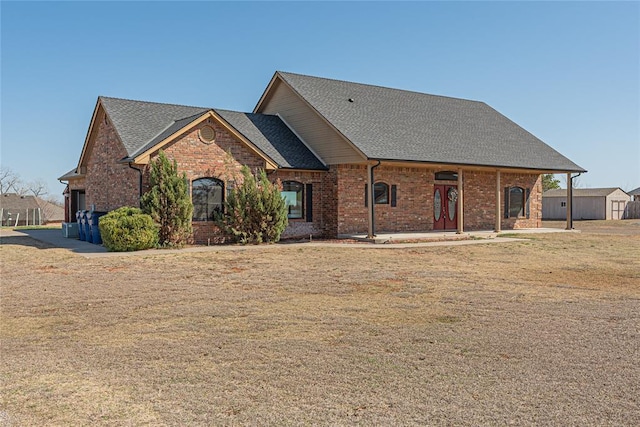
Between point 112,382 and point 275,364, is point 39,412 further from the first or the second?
point 275,364

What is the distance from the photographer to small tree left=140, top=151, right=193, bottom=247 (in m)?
18.5

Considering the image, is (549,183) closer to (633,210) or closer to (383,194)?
(633,210)

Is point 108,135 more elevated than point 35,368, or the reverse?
point 108,135

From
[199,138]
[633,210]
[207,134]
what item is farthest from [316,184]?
[633,210]

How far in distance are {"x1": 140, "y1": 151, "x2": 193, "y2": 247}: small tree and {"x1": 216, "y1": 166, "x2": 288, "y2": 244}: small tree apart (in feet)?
5.77

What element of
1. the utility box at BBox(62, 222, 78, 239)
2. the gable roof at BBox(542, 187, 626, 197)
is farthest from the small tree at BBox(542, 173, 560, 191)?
the utility box at BBox(62, 222, 78, 239)

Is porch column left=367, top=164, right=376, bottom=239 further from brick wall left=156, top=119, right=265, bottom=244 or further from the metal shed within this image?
the metal shed

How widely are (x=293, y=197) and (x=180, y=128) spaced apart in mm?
5440

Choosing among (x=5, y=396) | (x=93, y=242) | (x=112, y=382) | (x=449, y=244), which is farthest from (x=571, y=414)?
(x=93, y=242)

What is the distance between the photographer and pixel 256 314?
28.3 ft

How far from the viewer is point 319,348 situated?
666 centimetres

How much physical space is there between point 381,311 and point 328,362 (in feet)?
9.57

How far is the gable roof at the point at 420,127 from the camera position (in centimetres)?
2295

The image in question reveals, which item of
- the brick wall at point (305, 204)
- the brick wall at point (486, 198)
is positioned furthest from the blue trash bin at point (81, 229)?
the brick wall at point (486, 198)
